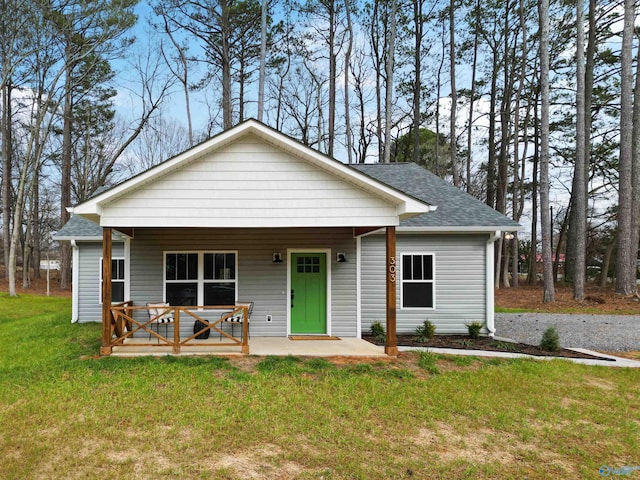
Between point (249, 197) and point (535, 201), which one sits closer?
point (249, 197)

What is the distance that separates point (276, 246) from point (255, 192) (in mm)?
2156

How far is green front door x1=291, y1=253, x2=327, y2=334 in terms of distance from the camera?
8.77m

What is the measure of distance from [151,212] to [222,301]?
2.76 m

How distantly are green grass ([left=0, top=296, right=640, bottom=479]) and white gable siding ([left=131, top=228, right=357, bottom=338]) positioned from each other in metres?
2.04

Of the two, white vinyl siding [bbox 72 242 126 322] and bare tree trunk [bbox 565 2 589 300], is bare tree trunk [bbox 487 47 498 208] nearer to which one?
bare tree trunk [bbox 565 2 589 300]

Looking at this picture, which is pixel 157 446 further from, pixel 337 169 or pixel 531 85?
pixel 531 85

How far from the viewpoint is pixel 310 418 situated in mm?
4492

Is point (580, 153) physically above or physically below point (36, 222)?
above

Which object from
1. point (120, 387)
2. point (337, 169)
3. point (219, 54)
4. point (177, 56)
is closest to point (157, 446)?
point (120, 387)

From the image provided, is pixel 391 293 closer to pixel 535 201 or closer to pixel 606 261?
pixel 535 201

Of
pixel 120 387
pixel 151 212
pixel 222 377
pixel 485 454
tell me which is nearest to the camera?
pixel 485 454

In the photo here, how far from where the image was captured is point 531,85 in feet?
72.8

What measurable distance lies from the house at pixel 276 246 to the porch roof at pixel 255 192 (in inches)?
0.7

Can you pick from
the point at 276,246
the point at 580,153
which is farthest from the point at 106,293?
the point at 580,153
